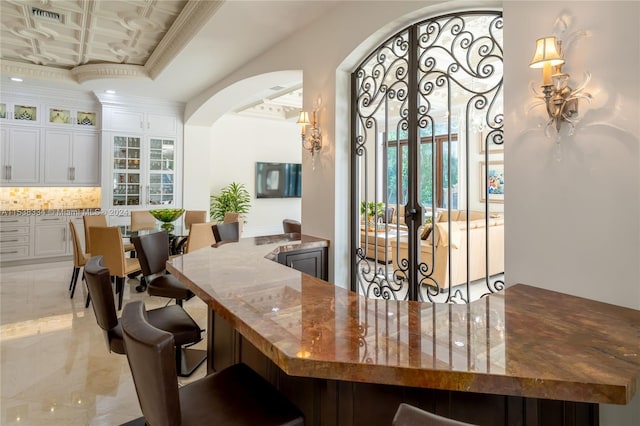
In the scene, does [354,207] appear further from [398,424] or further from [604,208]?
[398,424]

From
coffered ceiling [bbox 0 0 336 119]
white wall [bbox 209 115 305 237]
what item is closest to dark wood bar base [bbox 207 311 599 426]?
coffered ceiling [bbox 0 0 336 119]

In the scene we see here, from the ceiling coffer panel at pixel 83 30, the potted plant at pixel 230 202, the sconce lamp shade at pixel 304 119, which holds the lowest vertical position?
the potted plant at pixel 230 202

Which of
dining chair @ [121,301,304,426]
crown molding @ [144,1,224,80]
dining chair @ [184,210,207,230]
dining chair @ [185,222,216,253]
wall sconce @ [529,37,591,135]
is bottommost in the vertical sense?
dining chair @ [121,301,304,426]

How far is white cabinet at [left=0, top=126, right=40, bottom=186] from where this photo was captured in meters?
6.06

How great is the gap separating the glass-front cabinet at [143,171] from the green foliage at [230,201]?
1.09m

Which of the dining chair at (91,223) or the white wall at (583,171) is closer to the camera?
the white wall at (583,171)

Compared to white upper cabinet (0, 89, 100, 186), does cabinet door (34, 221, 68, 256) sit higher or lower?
lower

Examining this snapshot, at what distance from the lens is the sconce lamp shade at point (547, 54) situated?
1735 mm

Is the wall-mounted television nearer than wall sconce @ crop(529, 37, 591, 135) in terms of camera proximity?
No

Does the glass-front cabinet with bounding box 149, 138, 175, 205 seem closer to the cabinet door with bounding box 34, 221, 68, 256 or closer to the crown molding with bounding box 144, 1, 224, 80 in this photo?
the cabinet door with bounding box 34, 221, 68, 256

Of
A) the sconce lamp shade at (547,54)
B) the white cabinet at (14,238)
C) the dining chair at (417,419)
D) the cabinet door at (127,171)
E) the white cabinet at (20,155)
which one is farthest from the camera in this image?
the cabinet door at (127,171)

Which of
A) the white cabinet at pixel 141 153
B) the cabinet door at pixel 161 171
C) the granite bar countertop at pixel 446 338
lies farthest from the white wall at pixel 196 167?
the granite bar countertop at pixel 446 338

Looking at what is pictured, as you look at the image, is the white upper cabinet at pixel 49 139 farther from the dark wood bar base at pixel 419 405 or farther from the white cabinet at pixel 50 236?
the dark wood bar base at pixel 419 405

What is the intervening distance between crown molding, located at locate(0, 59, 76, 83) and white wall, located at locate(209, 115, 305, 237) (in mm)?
2781
